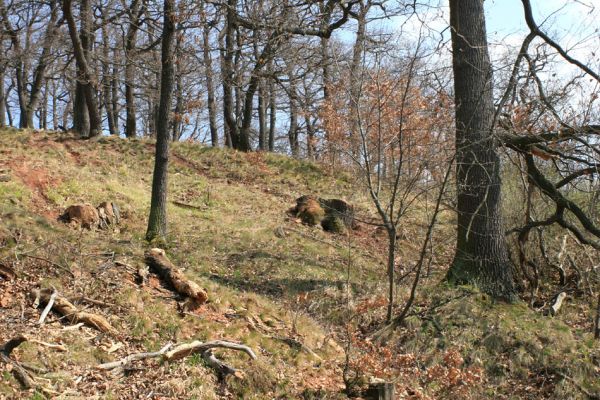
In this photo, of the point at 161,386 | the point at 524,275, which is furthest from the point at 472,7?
the point at 161,386

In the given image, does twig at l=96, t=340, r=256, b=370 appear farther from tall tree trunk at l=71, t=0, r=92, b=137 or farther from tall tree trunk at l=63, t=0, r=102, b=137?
tall tree trunk at l=71, t=0, r=92, b=137

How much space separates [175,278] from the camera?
7254mm

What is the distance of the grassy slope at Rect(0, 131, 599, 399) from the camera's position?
5370mm

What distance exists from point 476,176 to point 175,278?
474 centimetres

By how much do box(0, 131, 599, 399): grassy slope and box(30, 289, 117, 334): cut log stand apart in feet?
0.45

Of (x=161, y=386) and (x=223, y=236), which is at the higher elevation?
(x=223, y=236)

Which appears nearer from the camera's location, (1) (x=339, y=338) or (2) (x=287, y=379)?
(2) (x=287, y=379)

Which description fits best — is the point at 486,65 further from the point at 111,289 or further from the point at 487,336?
the point at 111,289

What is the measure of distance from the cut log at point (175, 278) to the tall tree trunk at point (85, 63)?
8458 millimetres

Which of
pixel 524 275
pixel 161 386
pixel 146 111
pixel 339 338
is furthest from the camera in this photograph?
pixel 146 111

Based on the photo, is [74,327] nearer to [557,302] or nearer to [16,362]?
[16,362]

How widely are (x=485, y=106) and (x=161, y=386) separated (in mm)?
6396

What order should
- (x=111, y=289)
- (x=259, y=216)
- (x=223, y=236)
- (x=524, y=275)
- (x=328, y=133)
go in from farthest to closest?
(x=328, y=133)
(x=259, y=216)
(x=223, y=236)
(x=524, y=275)
(x=111, y=289)

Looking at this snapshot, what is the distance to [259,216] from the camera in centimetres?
1330
